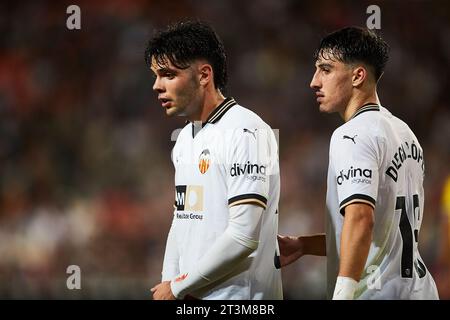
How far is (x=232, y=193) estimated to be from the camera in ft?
8.90

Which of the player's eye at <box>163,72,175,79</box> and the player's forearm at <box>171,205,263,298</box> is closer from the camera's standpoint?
the player's forearm at <box>171,205,263,298</box>

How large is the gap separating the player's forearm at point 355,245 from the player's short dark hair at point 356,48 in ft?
2.22

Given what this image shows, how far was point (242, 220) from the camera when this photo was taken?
2.66 metres

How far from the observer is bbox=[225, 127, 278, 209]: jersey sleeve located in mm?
2677

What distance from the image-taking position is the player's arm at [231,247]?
8.71ft

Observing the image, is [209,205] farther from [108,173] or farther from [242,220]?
[108,173]

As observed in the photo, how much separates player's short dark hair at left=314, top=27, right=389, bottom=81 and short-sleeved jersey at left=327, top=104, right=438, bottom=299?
200mm

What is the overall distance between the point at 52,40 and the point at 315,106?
6.54 feet

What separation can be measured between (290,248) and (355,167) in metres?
0.61

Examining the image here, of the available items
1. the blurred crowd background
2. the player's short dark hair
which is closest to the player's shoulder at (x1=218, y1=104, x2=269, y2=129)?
the player's short dark hair

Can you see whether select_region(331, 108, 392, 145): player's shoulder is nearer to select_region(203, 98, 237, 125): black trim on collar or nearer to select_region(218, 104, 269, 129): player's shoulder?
select_region(218, 104, 269, 129): player's shoulder

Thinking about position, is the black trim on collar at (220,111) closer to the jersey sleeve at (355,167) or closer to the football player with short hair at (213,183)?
the football player with short hair at (213,183)

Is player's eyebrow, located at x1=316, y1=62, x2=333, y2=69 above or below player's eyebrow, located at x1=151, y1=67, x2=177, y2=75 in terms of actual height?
below
